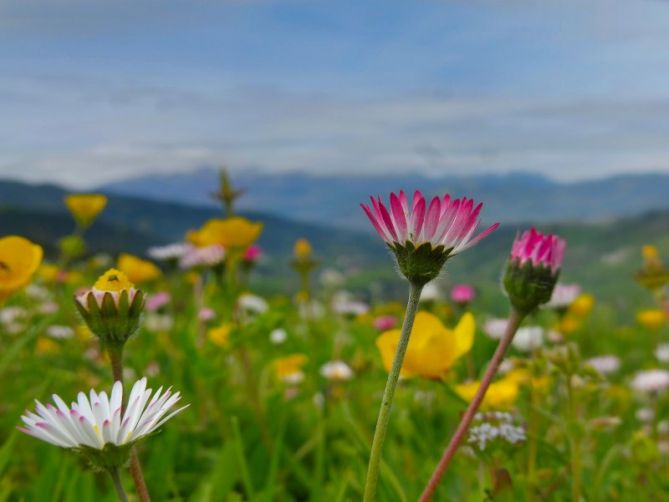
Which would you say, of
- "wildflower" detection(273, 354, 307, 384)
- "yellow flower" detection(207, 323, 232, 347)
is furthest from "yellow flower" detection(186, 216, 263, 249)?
"wildflower" detection(273, 354, 307, 384)

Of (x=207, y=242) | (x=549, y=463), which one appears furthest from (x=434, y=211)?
(x=207, y=242)

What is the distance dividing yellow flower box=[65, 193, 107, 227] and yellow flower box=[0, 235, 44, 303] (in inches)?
93.6

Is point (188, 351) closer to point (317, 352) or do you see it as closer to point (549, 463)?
point (549, 463)

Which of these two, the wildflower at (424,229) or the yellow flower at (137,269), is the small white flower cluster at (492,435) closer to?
the wildflower at (424,229)

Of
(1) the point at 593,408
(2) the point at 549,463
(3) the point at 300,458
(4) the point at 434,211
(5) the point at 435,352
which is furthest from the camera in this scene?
(1) the point at 593,408

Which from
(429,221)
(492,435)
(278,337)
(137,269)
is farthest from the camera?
(278,337)

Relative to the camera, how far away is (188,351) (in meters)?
2.42

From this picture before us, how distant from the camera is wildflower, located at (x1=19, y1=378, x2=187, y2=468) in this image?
2.94ft

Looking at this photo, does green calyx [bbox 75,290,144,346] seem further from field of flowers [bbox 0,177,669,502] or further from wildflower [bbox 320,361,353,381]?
wildflower [bbox 320,361,353,381]

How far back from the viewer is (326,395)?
3.65m

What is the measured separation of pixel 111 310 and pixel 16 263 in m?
0.33

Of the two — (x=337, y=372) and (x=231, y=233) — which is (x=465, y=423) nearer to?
(x=231, y=233)

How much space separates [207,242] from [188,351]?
0.80 m

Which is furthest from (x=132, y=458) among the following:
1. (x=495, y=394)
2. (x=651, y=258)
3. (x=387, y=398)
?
(x=651, y=258)
